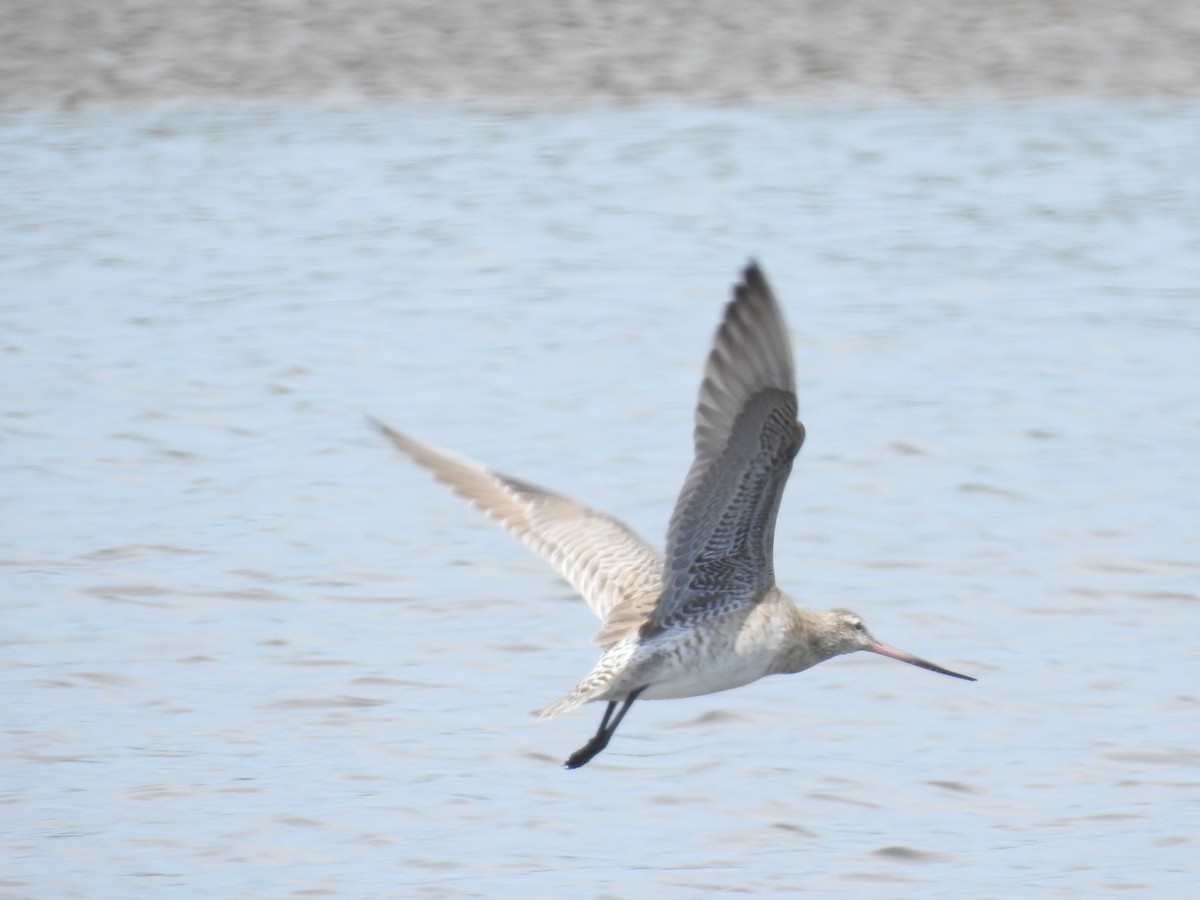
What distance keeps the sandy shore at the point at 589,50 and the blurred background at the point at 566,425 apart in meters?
0.04

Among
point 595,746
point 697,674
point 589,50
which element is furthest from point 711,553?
point 589,50

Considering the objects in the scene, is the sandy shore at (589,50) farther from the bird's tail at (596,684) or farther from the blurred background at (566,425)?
the bird's tail at (596,684)

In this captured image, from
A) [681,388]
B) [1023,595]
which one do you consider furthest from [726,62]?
[1023,595]

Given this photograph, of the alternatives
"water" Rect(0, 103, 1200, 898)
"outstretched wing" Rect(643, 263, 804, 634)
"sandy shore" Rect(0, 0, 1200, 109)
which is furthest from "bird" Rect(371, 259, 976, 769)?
"sandy shore" Rect(0, 0, 1200, 109)

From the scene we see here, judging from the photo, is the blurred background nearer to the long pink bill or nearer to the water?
the water

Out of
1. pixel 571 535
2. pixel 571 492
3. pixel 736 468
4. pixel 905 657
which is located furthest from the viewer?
pixel 571 492

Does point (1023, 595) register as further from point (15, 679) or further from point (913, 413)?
point (15, 679)

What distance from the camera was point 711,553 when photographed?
6.02m

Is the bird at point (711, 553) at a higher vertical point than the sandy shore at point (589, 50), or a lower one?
higher

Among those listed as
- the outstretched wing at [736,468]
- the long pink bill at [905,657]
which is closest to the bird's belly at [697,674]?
the outstretched wing at [736,468]

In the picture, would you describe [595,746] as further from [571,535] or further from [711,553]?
[571,535]

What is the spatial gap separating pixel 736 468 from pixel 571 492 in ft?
11.1

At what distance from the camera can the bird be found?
5.53 m

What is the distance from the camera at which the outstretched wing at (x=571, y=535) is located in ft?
21.7
